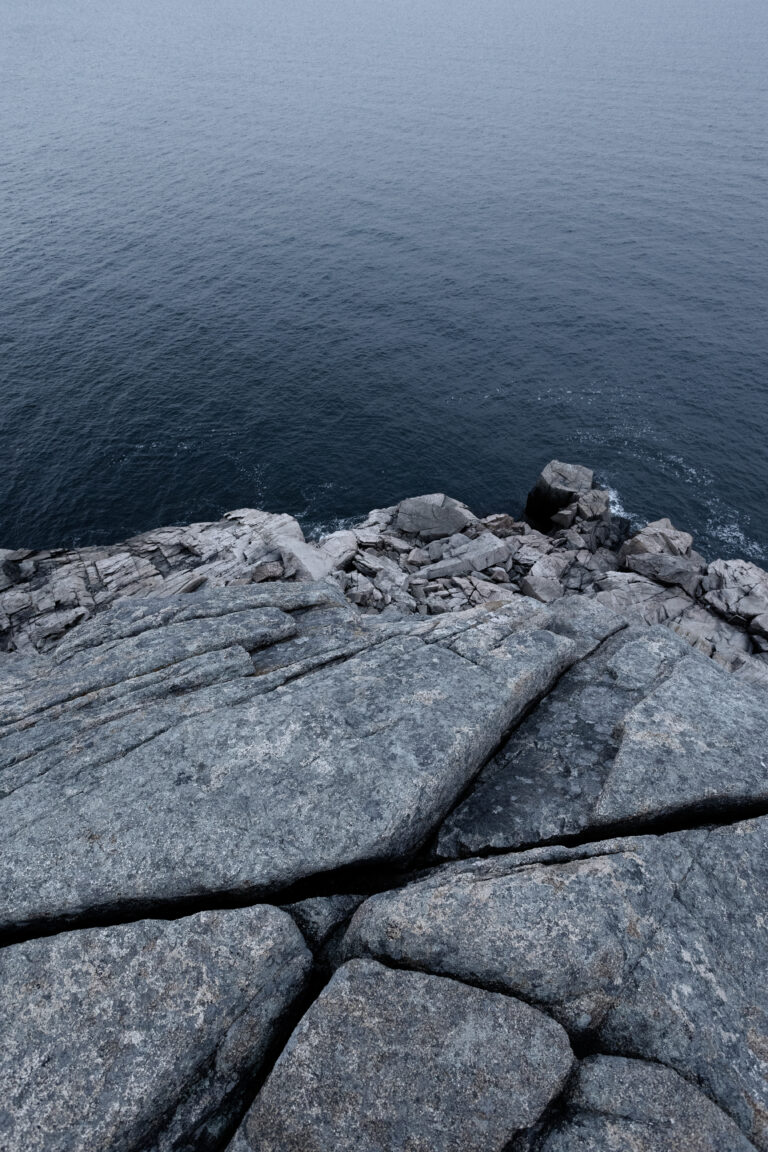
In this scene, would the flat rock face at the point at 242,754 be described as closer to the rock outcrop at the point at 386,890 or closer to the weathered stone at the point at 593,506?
the rock outcrop at the point at 386,890

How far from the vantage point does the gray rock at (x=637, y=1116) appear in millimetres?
9641

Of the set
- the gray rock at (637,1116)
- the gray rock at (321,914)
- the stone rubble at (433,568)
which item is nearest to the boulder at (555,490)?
the stone rubble at (433,568)

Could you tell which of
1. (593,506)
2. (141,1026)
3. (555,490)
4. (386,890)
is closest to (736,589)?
(593,506)

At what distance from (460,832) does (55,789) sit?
1011cm

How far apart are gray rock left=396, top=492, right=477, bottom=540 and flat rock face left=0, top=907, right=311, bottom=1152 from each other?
164 feet

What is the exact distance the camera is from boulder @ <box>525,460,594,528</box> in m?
64.1

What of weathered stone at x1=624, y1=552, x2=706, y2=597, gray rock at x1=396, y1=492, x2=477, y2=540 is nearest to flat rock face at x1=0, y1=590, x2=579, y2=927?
weathered stone at x1=624, y1=552, x2=706, y2=597

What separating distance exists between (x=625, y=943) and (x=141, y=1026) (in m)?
8.94

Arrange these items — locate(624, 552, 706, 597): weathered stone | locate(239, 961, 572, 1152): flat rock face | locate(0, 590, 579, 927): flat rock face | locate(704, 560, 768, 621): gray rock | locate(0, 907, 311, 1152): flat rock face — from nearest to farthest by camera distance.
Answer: locate(239, 961, 572, 1152): flat rock face
locate(0, 907, 311, 1152): flat rock face
locate(0, 590, 579, 927): flat rock face
locate(704, 560, 768, 621): gray rock
locate(624, 552, 706, 597): weathered stone

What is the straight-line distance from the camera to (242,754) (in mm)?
16062

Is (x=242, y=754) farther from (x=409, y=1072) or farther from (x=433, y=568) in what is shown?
(x=433, y=568)

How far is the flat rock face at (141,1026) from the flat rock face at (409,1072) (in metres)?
1.12

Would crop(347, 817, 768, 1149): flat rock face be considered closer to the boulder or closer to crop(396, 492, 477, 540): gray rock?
crop(396, 492, 477, 540): gray rock

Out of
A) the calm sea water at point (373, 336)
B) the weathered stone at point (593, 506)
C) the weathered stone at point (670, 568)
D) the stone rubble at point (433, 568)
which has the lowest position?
the stone rubble at point (433, 568)
